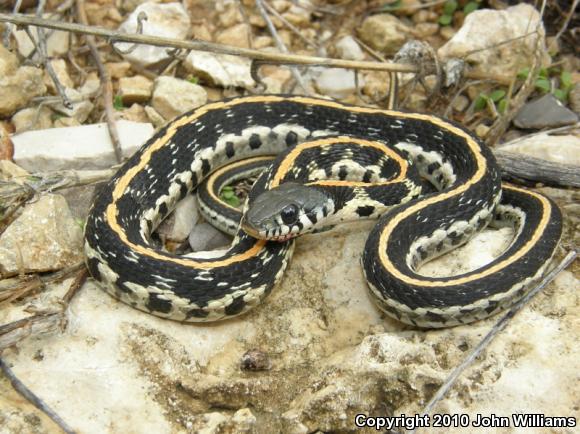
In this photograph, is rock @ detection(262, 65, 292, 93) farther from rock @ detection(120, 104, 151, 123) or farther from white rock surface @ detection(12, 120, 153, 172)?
white rock surface @ detection(12, 120, 153, 172)

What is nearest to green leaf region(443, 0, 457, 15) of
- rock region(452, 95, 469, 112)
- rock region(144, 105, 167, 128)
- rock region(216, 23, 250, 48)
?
rock region(452, 95, 469, 112)

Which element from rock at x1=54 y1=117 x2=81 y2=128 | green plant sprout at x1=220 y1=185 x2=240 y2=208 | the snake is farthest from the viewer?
rock at x1=54 y1=117 x2=81 y2=128

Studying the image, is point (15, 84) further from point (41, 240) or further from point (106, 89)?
point (41, 240)

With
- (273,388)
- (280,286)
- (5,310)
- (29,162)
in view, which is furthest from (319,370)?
(29,162)

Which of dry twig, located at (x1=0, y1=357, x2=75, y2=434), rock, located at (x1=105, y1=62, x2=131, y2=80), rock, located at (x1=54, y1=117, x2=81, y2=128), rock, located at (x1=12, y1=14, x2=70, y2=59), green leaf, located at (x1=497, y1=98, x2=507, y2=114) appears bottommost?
dry twig, located at (x1=0, y1=357, x2=75, y2=434)

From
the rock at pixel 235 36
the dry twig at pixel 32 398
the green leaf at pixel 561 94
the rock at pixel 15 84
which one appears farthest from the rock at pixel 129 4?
the dry twig at pixel 32 398

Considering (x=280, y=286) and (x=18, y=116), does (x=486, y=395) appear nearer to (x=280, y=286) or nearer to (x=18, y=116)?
(x=280, y=286)

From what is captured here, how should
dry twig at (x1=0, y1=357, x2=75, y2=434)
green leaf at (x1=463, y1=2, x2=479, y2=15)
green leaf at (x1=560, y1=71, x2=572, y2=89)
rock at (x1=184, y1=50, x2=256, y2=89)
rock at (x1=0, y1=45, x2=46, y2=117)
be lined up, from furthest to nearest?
green leaf at (x1=463, y1=2, x2=479, y2=15)
rock at (x1=184, y1=50, x2=256, y2=89)
green leaf at (x1=560, y1=71, x2=572, y2=89)
rock at (x1=0, y1=45, x2=46, y2=117)
dry twig at (x1=0, y1=357, x2=75, y2=434)
